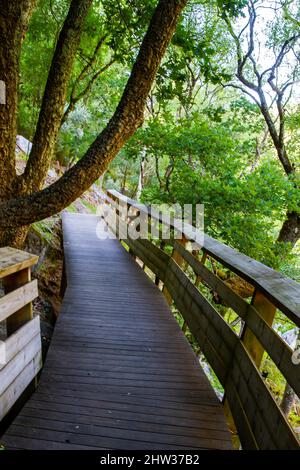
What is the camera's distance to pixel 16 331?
7.18 ft

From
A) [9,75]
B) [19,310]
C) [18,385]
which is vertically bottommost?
[18,385]

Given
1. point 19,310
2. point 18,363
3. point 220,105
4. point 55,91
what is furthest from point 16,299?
point 220,105

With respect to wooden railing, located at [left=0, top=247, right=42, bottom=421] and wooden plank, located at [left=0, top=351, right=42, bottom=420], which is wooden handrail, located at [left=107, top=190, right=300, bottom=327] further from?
wooden plank, located at [left=0, top=351, right=42, bottom=420]

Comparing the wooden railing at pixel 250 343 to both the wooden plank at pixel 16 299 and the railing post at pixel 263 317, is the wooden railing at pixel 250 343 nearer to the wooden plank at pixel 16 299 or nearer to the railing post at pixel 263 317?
the railing post at pixel 263 317

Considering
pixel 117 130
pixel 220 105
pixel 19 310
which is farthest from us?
pixel 220 105

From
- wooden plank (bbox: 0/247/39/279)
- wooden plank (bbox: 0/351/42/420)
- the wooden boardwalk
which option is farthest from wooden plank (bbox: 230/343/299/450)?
wooden plank (bbox: 0/247/39/279)

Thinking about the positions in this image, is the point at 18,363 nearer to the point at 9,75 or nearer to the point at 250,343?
the point at 250,343

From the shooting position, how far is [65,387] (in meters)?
2.45

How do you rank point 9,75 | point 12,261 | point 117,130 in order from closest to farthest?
point 12,261 → point 117,130 → point 9,75

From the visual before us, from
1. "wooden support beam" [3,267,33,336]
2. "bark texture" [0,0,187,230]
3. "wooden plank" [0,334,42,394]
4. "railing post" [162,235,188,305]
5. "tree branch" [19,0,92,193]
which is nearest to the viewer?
"wooden plank" [0,334,42,394]

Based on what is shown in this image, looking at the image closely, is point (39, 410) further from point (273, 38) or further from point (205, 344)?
point (273, 38)

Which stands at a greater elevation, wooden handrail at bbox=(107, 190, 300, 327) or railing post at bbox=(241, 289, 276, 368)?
wooden handrail at bbox=(107, 190, 300, 327)

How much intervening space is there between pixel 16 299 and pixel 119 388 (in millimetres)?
1028

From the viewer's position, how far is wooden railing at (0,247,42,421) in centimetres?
197
